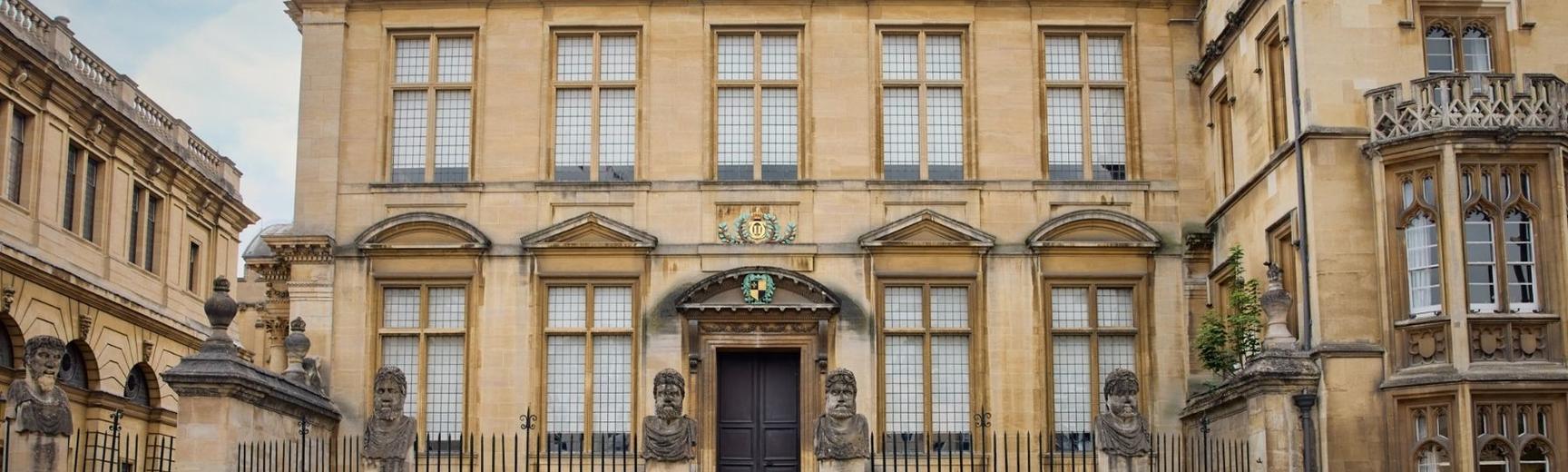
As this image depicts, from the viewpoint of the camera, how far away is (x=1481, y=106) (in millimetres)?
21594

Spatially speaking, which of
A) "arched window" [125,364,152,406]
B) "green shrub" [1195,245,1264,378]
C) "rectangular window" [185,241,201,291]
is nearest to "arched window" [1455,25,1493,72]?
"green shrub" [1195,245,1264,378]

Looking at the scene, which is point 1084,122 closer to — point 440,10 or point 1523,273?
point 1523,273

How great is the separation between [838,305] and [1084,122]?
15.8 feet

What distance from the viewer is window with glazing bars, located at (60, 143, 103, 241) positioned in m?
36.8

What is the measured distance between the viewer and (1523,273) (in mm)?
21547

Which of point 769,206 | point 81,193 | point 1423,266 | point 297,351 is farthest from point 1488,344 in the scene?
point 81,193

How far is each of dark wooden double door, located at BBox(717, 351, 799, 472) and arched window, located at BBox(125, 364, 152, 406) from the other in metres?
19.2

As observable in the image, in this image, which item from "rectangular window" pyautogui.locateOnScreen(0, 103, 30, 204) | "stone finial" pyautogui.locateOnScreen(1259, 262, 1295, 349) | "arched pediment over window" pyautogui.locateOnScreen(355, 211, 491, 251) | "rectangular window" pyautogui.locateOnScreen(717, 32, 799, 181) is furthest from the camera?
"rectangular window" pyautogui.locateOnScreen(0, 103, 30, 204)

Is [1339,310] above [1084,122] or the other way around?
the other way around

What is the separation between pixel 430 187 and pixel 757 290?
17.1ft

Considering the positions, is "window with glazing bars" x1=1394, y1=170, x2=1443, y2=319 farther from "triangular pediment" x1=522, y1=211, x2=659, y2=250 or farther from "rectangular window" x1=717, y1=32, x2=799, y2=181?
"triangular pediment" x1=522, y1=211, x2=659, y2=250

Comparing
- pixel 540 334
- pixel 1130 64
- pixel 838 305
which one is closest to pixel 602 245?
pixel 540 334

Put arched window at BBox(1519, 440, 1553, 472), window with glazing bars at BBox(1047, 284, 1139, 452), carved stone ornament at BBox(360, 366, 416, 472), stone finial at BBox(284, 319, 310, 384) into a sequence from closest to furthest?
arched window at BBox(1519, 440, 1553, 472), carved stone ornament at BBox(360, 366, 416, 472), stone finial at BBox(284, 319, 310, 384), window with glazing bars at BBox(1047, 284, 1139, 452)

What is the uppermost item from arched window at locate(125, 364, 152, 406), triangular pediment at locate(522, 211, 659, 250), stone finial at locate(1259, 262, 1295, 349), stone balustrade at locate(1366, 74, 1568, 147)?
stone balustrade at locate(1366, 74, 1568, 147)
